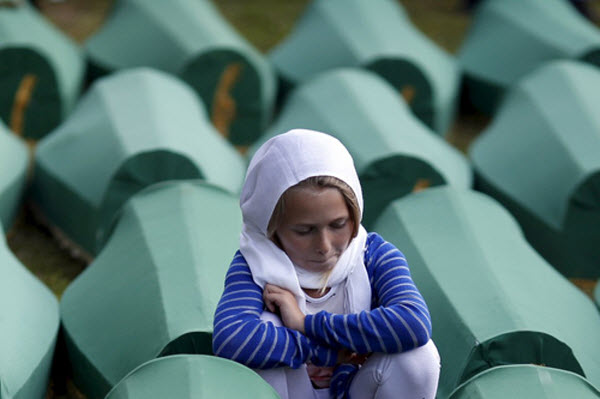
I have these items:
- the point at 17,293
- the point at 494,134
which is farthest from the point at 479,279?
the point at 494,134

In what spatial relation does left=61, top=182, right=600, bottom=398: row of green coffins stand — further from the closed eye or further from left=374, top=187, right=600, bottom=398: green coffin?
the closed eye

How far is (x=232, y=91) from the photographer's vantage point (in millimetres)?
4465

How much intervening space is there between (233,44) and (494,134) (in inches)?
47.1

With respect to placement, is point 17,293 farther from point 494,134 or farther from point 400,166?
point 494,134

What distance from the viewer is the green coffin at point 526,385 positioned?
6.50ft

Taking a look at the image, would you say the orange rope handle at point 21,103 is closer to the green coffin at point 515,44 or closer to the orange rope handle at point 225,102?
the orange rope handle at point 225,102

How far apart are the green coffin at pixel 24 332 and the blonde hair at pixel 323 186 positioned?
74 cm

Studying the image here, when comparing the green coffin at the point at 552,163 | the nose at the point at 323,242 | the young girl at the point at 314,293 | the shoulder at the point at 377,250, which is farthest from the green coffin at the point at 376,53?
the nose at the point at 323,242

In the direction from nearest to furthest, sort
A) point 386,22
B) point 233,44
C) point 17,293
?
point 17,293, point 233,44, point 386,22

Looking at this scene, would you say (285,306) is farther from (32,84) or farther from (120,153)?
(32,84)

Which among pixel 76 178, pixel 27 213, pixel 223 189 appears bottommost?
pixel 27 213

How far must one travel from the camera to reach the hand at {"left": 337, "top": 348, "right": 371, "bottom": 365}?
6.73ft

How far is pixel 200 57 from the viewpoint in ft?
14.5

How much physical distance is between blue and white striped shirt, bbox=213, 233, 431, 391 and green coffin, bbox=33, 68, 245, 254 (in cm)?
116
